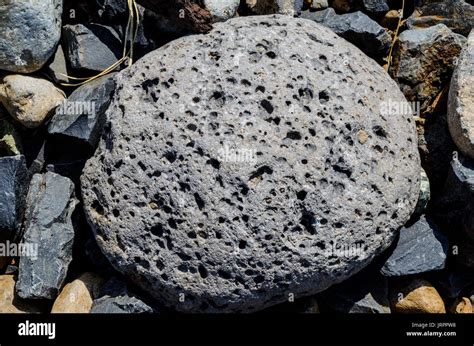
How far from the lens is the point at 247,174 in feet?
13.9

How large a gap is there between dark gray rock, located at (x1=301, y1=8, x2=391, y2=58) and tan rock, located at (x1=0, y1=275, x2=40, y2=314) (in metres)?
2.86

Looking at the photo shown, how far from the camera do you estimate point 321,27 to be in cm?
489

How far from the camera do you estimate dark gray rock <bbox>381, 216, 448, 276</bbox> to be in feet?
16.0

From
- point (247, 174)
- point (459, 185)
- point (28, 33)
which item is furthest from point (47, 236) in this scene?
point (459, 185)

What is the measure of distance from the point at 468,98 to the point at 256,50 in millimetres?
1427

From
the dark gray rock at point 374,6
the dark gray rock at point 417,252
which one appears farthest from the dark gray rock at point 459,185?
the dark gray rock at point 374,6

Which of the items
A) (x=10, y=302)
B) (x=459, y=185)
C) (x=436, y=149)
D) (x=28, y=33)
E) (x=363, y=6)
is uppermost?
(x=363, y=6)

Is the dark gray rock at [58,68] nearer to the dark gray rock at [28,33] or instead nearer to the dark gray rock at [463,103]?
the dark gray rock at [28,33]

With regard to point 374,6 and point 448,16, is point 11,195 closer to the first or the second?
point 374,6

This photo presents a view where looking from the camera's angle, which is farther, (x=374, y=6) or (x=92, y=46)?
(x=374, y=6)

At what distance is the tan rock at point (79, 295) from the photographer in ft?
15.4

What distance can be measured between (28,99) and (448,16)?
122 inches

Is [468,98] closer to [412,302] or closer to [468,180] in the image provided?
[468,180]

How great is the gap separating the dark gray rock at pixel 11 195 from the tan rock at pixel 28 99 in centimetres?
30
